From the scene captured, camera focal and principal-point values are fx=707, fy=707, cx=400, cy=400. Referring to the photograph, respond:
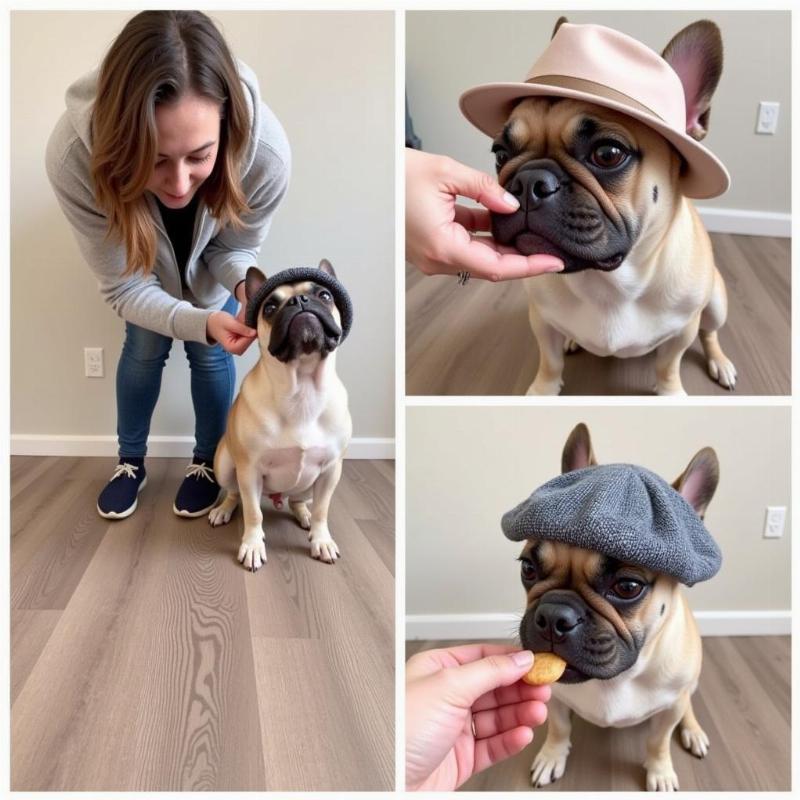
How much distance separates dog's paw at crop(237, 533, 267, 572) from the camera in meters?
2.17

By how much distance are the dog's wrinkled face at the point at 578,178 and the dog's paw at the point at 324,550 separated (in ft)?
4.27

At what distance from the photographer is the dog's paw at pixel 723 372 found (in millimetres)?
1910

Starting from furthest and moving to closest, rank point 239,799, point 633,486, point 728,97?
point 728,97
point 239,799
point 633,486

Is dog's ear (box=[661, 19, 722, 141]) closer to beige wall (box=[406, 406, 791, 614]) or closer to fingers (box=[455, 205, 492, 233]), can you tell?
fingers (box=[455, 205, 492, 233])

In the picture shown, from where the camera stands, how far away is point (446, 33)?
2.40 metres

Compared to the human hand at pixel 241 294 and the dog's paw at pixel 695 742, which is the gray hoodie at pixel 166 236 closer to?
the human hand at pixel 241 294

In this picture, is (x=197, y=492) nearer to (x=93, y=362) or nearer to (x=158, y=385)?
(x=158, y=385)

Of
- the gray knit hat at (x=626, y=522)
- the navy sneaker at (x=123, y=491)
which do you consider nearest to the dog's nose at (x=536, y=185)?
the gray knit hat at (x=626, y=522)

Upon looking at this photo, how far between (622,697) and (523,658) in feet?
1.34

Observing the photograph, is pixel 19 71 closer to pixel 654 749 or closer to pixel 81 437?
pixel 81 437

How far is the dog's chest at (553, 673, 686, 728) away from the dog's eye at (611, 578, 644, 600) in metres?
0.30

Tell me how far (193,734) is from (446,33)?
88.0 inches

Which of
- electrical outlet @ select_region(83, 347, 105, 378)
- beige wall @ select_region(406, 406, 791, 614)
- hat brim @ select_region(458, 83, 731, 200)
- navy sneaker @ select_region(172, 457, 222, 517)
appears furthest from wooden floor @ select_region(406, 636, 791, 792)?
electrical outlet @ select_region(83, 347, 105, 378)
